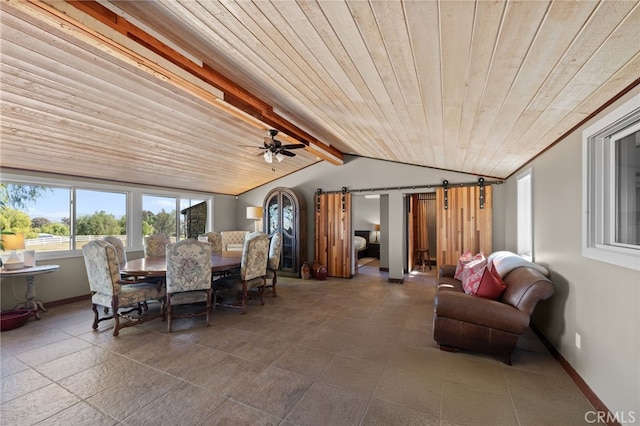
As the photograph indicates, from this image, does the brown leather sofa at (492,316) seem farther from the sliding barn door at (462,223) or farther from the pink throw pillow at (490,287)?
the sliding barn door at (462,223)

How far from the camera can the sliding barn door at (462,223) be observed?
4816 millimetres

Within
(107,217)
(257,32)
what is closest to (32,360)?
(107,217)

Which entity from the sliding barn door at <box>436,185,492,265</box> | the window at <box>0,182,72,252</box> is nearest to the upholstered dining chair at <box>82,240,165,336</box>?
the window at <box>0,182,72,252</box>

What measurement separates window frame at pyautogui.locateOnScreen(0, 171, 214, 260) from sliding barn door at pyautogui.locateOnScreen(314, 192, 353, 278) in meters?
3.15

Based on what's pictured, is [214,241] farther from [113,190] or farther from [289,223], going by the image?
[113,190]

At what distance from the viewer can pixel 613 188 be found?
1.79 metres

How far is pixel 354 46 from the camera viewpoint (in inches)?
60.1

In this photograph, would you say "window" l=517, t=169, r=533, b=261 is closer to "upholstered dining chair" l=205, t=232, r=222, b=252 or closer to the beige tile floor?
the beige tile floor

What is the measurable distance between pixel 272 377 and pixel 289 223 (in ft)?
13.8

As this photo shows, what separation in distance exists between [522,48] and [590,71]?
1.43 feet

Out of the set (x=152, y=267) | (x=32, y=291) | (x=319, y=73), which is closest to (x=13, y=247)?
(x=32, y=291)

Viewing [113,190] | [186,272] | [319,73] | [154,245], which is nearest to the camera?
[319,73]

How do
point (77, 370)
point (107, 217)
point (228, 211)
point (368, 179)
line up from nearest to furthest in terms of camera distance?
point (77, 370), point (107, 217), point (368, 179), point (228, 211)

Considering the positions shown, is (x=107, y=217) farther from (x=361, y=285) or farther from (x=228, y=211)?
(x=361, y=285)
